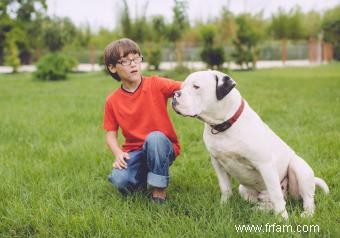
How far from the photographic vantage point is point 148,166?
3.55m

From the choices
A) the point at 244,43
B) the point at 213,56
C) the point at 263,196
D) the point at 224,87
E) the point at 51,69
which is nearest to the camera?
the point at 224,87

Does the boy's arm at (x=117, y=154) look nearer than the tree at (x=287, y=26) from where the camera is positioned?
Yes

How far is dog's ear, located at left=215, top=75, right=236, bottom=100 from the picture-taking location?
9.72ft

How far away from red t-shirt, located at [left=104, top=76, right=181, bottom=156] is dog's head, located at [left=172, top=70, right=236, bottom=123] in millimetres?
502

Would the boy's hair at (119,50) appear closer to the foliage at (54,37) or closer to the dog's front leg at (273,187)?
the dog's front leg at (273,187)

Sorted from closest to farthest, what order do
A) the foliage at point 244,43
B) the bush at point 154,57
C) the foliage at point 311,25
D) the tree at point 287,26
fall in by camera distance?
the foliage at point 244,43 → the bush at point 154,57 → the tree at point 287,26 → the foliage at point 311,25

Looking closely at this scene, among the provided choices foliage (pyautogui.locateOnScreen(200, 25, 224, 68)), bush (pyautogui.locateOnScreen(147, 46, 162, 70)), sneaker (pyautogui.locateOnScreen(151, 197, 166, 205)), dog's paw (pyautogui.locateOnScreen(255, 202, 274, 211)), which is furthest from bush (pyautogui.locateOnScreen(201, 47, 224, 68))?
dog's paw (pyautogui.locateOnScreen(255, 202, 274, 211))

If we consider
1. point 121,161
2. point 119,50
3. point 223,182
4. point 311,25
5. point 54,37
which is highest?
point 311,25

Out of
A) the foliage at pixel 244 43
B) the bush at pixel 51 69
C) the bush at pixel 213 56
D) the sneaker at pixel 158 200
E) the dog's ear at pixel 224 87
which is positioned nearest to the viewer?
the dog's ear at pixel 224 87

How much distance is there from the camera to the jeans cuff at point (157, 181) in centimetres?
345

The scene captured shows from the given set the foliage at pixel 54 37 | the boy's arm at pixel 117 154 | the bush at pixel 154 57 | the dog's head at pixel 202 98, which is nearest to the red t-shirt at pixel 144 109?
the boy's arm at pixel 117 154

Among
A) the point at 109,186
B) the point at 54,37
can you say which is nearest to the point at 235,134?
the point at 109,186

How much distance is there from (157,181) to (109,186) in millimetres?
620

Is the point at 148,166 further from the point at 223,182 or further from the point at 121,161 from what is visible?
the point at 223,182
